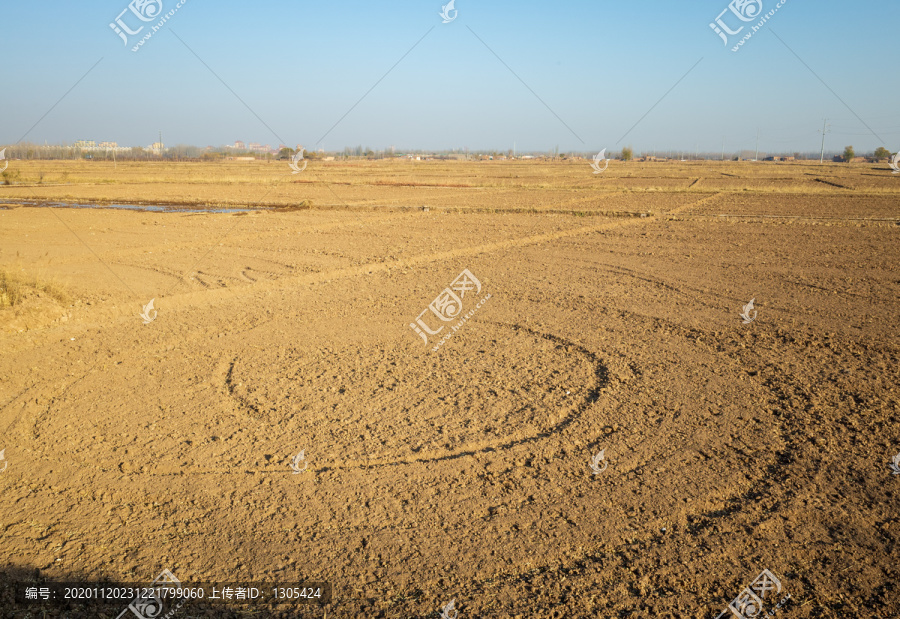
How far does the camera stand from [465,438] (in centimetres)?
528

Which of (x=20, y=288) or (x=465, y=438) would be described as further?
(x=20, y=288)

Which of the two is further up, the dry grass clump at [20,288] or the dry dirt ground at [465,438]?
the dry grass clump at [20,288]

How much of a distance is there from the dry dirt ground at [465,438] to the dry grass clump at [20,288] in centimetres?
12

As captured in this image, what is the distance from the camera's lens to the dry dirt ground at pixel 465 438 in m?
3.59

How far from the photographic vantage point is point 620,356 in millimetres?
7398

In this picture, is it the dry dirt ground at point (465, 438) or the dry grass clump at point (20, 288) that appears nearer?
the dry dirt ground at point (465, 438)

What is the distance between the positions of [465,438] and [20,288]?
830 cm

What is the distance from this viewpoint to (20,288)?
9.52 metres

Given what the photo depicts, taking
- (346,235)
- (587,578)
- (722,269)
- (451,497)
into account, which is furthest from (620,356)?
(346,235)

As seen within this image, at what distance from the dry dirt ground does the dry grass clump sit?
0.39 feet

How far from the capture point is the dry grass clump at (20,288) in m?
9.12

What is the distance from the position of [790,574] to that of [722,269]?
33.9 feet

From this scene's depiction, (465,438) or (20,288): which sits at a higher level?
(20,288)

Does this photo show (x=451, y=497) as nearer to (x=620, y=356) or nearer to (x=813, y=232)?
(x=620, y=356)
